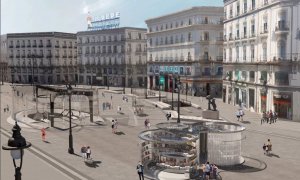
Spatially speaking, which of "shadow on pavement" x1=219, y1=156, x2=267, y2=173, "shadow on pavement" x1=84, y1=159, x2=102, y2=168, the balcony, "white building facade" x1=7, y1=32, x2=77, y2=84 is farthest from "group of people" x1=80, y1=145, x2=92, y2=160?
"white building facade" x1=7, y1=32, x2=77, y2=84

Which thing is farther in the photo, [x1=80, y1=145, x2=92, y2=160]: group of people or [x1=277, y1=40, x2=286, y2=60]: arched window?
[x1=277, y1=40, x2=286, y2=60]: arched window

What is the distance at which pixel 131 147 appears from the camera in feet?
114

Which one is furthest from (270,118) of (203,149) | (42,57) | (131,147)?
(42,57)

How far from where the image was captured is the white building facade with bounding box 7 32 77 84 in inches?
4882

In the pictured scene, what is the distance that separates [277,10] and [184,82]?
37.0m

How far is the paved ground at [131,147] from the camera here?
87.2 feet

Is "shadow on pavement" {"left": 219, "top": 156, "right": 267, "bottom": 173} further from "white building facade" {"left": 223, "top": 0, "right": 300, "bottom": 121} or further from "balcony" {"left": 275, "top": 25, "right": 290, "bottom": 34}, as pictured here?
"balcony" {"left": 275, "top": 25, "right": 290, "bottom": 34}

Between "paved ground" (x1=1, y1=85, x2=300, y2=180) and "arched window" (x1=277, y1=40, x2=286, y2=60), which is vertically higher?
"arched window" (x1=277, y1=40, x2=286, y2=60)

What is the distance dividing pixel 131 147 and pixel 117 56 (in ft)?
252

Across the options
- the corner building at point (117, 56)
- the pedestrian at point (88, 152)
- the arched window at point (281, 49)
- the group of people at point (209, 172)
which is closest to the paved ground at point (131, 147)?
the pedestrian at point (88, 152)

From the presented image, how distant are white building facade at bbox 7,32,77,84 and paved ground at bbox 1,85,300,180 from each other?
71882 mm

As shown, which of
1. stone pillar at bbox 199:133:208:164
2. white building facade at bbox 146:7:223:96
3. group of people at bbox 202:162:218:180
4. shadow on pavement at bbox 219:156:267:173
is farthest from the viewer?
white building facade at bbox 146:7:223:96

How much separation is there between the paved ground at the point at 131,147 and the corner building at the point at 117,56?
53.8 metres

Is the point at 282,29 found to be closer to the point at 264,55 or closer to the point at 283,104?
the point at 264,55
